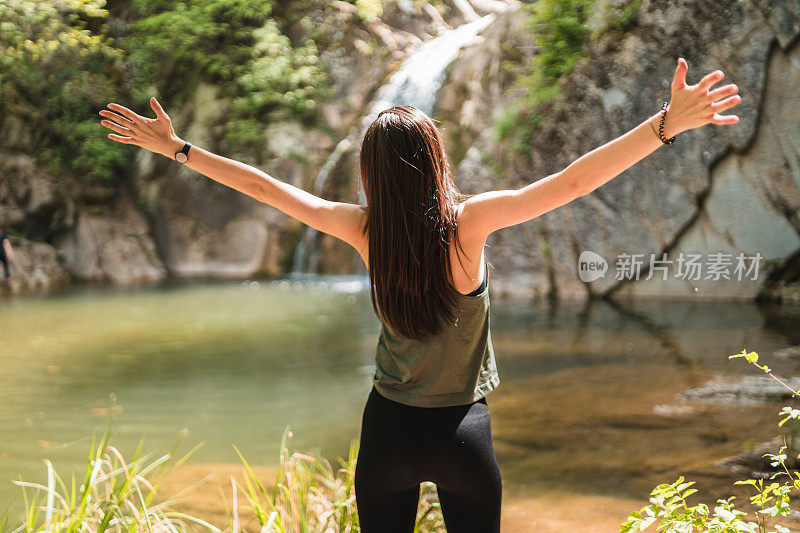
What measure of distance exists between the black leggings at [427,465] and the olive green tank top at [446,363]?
3 centimetres

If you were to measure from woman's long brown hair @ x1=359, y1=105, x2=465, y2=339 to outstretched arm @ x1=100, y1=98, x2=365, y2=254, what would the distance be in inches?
5.7

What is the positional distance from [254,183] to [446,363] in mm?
736

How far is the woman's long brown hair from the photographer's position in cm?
148

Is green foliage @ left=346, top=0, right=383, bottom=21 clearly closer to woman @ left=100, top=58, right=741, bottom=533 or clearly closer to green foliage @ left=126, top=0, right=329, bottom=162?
green foliage @ left=126, top=0, right=329, bottom=162

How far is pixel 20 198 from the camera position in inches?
539

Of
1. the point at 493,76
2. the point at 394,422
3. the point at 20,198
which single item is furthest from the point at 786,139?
the point at 20,198

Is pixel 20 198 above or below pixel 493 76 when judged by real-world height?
below

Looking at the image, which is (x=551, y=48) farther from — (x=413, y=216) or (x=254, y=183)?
(x=413, y=216)

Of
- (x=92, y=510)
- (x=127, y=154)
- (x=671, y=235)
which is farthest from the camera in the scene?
(x=127, y=154)

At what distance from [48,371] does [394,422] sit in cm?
582

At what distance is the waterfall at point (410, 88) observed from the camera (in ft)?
42.6

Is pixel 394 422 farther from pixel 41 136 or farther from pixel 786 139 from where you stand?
pixel 41 136

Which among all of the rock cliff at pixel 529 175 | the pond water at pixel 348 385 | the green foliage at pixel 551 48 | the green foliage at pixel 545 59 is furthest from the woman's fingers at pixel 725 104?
the green foliage at pixel 545 59

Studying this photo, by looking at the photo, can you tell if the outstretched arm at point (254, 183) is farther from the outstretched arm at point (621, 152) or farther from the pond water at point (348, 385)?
the pond water at point (348, 385)
